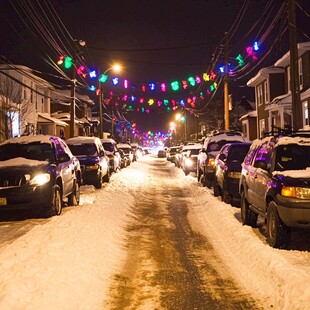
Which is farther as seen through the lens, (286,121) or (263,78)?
(263,78)

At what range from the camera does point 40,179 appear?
10.5 metres

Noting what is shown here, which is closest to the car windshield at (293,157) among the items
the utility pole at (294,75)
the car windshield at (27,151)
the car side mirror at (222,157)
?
the car side mirror at (222,157)

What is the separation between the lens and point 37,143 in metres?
12.2

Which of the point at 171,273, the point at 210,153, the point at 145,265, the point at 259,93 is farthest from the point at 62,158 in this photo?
the point at 259,93

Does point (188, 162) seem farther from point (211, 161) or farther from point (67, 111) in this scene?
point (67, 111)

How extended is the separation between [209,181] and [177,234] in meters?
9.02

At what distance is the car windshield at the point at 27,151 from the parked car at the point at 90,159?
543 cm

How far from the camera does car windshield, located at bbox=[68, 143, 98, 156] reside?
18719 millimetres

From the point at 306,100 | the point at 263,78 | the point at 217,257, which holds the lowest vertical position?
the point at 217,257

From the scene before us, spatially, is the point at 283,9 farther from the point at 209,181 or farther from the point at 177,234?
the point at 177,234

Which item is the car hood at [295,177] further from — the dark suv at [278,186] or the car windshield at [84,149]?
the car windshield at [84,149]

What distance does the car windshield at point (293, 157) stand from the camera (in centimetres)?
831

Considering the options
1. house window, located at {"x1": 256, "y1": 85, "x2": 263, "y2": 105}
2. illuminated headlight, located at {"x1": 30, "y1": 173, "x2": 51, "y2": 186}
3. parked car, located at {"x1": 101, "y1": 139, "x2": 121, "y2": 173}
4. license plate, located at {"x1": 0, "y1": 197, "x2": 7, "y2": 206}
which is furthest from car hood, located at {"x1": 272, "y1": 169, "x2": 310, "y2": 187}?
house window, located at {"x1": 256, "y1": 85, "x2": 263, "y2": 105}

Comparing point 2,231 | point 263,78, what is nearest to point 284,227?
point 2,231
